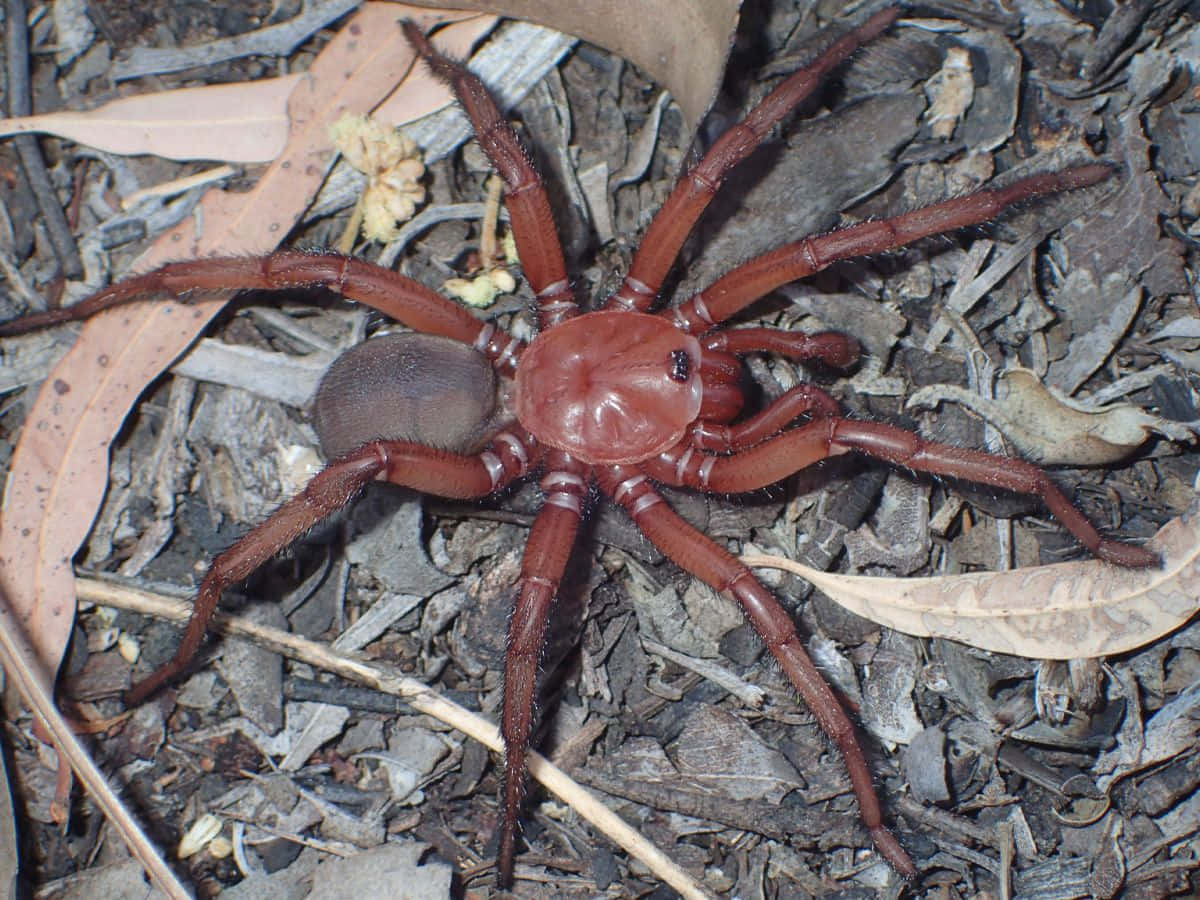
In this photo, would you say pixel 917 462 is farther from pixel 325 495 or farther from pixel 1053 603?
pixel 325 495

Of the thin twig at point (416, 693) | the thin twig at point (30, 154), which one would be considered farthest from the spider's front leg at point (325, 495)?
the thin twig at point (30, 154)

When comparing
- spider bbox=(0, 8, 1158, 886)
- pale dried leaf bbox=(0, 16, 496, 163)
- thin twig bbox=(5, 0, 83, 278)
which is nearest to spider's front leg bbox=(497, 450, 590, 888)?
spider bbox=(0, 8, 1158, 886)

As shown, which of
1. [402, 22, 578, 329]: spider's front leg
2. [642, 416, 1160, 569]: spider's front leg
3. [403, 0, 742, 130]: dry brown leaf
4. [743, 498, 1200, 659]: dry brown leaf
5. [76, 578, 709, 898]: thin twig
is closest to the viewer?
[642, 416, 1160, 569]: spider's front leg

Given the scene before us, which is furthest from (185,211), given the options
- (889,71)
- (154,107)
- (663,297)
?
(889,71)

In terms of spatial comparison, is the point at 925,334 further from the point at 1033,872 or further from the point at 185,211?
the point at 185,211

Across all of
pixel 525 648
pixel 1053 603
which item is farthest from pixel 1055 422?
pixel 525 648

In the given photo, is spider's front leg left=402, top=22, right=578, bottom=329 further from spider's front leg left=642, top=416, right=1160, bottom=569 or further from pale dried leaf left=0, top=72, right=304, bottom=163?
spider's front leg left=642, top=416, right=1160, bottom=569
